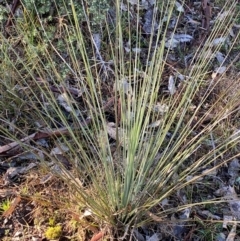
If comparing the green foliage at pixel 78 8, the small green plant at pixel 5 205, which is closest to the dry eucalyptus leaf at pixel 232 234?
the small green plant at pixel 5 205

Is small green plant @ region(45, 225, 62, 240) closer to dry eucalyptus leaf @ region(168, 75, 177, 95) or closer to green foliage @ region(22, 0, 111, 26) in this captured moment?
dry eucalyptus leaf @ region(168, 75, 177, 95)

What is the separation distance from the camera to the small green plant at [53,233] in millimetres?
Result: 1683

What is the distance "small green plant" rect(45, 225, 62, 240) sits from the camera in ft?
5.52

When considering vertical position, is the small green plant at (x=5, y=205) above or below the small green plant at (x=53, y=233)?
above

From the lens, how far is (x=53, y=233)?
1684mm

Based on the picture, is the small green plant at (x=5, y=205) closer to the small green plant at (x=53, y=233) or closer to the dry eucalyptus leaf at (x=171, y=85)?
the small green plant at (x=53, y=233)

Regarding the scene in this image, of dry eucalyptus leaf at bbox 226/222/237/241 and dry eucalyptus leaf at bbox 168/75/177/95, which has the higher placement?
dry eucalyptus leaf at bbox 168/75/177/95

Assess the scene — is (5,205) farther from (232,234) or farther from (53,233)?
(232,234)

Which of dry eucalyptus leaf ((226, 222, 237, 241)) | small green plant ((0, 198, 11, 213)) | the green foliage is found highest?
the green foliage

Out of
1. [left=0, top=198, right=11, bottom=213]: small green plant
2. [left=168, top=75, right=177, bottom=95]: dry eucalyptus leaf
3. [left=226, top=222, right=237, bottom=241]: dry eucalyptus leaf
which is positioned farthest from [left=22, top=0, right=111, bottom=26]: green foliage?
[left=226, top=222, right=237, bottom=241]: dry eucalyptus leaf

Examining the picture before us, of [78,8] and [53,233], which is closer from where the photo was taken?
[53,233]

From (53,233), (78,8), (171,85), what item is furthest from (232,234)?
(78,8)

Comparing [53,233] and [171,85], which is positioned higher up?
[171,85]

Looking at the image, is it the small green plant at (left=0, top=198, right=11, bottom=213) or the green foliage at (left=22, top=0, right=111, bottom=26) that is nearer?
the small green plant at (left=0, top=198, right=11, bottom=213)
